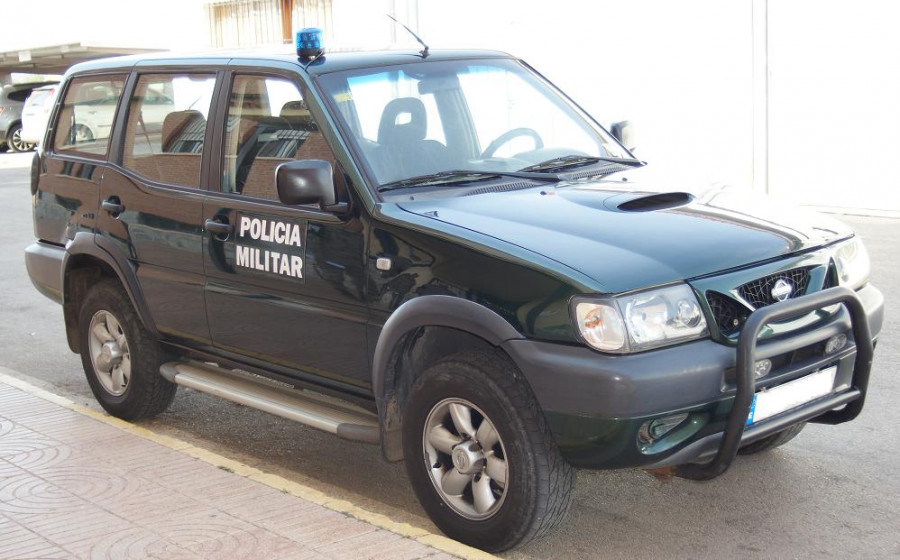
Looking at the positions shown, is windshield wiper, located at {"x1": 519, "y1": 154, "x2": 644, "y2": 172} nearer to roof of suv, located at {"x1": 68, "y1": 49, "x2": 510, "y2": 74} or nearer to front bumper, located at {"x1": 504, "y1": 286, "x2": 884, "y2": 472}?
roof of suv, located at {"x1": 68, "y1": 49, "x2": 510, "y2": 74}


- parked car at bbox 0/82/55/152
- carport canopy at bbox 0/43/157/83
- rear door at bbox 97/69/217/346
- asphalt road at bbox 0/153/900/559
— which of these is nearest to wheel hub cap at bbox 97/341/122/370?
asphalt road at bbox 0/153/900/559

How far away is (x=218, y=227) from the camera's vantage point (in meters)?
5.18

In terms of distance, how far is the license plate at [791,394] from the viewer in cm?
398

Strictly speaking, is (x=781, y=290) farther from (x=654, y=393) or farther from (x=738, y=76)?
(x=738, y=76)

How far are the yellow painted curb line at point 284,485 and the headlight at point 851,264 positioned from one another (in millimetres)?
1710

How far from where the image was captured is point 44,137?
6.64 meters

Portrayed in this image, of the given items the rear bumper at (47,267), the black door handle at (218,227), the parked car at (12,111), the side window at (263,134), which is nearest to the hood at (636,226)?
the side window at (263,134)

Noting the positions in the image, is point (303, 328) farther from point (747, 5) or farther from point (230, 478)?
point (747, 5)

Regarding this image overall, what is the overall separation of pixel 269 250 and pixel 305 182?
1.97ft

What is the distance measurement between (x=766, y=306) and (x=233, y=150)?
2.58 meters

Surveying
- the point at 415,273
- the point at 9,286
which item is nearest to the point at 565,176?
the point at 415,273

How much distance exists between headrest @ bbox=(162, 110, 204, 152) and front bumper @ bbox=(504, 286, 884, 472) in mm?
2432

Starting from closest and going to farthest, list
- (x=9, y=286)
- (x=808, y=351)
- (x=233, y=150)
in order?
1. (x=808, y=351)
2. (x=233, y=150)
3. (x=9, y=286)

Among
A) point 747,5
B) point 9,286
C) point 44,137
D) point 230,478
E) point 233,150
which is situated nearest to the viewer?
point 230,478
